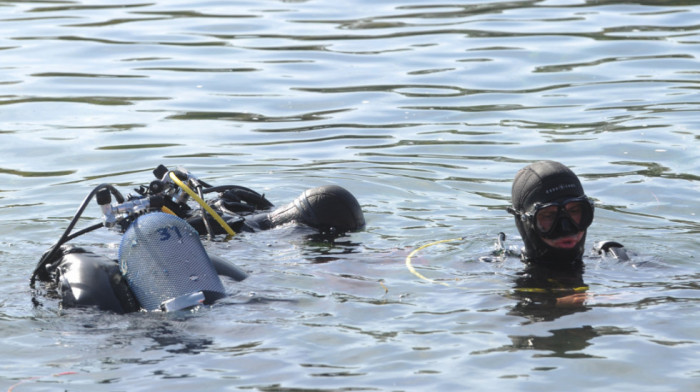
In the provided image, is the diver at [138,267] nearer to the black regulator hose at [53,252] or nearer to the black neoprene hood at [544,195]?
the black regulator hose at [53,252]

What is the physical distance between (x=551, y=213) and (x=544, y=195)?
114 millimetres

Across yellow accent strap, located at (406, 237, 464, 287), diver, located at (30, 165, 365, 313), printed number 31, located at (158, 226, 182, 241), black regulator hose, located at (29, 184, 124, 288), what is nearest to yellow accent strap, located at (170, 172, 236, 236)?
diver, located at (30, 165, 365, 313)

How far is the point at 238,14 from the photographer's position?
1723cm

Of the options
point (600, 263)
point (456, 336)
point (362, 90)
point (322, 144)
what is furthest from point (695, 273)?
point (362, 90)

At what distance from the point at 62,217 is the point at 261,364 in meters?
3.94

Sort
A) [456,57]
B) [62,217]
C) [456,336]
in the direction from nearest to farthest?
[456,336]
[62,217]
[456,57]

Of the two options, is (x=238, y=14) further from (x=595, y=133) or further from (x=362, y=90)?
(x=595, y=133)

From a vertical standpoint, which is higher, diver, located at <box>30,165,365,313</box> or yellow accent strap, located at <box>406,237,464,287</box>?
diver, located at <box>30,165,365,313</box>

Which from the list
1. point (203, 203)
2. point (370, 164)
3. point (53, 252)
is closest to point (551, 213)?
point (203, 203)

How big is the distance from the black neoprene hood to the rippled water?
243 mm

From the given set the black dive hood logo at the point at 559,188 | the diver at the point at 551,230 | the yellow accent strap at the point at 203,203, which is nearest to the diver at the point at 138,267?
the yellow accent strap at the point at 203,203

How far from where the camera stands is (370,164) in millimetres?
10117

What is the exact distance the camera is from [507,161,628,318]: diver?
648 centimetres

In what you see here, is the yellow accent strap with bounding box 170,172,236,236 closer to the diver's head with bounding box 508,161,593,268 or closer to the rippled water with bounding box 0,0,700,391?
the rippled water with bounding box 0,0,700,391
